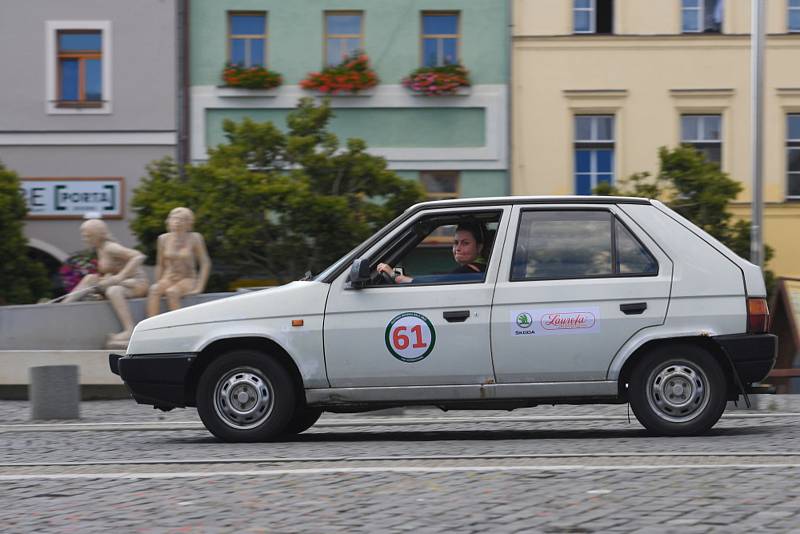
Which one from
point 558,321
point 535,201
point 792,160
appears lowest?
point 558,321

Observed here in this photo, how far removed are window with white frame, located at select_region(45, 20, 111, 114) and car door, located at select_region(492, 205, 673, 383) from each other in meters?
19.7

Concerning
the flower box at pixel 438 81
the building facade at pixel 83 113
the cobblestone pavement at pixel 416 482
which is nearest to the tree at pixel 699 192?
the flower box at pixel 438 81

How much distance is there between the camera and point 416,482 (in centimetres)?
677

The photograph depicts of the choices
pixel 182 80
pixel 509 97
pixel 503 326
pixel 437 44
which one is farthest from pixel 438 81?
pixel 503 326

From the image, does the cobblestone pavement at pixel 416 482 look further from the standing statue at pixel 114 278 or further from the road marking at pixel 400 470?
the standing statue at pixel 114 278

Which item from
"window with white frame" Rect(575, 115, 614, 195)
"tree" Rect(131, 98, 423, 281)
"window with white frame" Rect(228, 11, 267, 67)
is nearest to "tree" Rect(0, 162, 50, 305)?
"tree" Rect(131, 98, 423, 281)

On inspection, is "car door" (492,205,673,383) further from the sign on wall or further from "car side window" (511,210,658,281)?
A: the sign on wall

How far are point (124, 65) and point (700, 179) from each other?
11709 mm

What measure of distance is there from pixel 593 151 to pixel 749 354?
18.9m

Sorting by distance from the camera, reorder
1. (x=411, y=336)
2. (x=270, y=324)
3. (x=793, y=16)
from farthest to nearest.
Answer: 1. (x=793, y=16)
2. (x=270, y=324)
3. (x=411, y=336)

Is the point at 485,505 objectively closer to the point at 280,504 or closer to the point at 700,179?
the point at 280,504

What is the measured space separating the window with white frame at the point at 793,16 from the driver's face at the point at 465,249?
19757 mm

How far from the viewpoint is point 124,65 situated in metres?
27.1

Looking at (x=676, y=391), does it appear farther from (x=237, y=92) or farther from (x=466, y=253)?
(x=237, y=92)
